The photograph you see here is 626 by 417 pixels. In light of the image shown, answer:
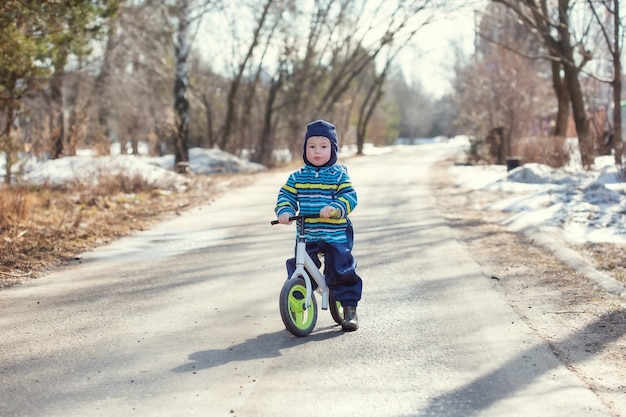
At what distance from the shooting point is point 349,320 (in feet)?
18.8

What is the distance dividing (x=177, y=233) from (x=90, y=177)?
4.82 m

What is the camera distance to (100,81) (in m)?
34.8

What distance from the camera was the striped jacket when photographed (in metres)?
5.66

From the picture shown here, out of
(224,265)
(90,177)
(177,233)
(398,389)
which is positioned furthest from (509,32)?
(398,389)

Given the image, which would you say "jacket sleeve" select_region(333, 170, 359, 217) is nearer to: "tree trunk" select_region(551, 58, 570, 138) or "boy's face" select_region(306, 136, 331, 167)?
"boy's face" select_region(306, 136, 331, 167)

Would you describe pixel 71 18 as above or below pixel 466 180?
above

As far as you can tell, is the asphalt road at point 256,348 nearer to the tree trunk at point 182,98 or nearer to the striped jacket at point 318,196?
the striped jacket at point 318,196

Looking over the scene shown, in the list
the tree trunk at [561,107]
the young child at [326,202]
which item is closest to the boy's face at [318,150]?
the young child at [326,202]

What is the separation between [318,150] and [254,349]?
4.84 ft

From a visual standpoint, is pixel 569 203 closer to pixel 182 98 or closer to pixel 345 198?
pixel 345 198

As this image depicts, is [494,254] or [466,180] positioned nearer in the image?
[494,254]

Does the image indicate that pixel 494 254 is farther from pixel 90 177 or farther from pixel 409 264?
pixel 90 177

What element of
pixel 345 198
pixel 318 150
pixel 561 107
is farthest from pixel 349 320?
pixel 561 107

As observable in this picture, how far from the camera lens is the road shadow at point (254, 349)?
16.1 feet
